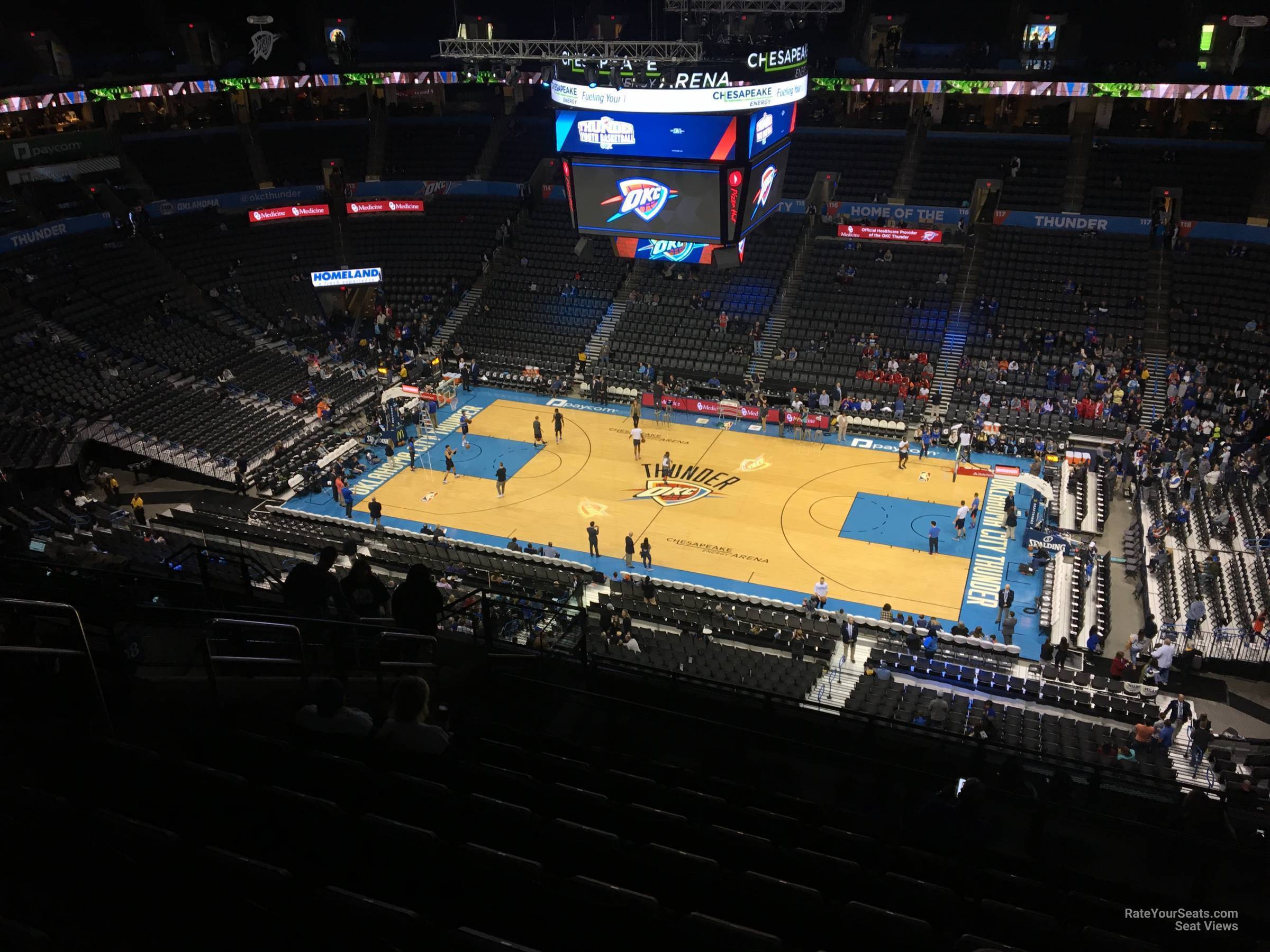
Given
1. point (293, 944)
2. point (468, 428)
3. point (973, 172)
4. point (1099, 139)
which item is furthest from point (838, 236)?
point (293, 944)

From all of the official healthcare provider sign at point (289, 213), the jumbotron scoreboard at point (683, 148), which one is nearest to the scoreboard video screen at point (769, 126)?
the jumbotron scoreboard at point (683, 148)

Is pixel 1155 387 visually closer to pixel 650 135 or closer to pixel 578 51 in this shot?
pixel 650 135

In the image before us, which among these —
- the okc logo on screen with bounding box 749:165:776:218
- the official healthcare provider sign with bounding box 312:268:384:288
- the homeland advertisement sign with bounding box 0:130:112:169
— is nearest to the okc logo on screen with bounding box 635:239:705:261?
the okc logo on screen with bounding box 749:165:776:218

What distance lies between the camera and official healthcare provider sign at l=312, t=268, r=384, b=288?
42.9m

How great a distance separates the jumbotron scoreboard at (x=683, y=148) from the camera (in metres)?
27.0

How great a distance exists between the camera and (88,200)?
146ft

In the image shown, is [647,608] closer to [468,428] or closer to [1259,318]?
[468,428]

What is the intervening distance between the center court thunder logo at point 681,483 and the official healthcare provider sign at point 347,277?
60.0 ft

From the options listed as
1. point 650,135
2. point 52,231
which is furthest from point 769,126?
point 52,231

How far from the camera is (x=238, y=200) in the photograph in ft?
157

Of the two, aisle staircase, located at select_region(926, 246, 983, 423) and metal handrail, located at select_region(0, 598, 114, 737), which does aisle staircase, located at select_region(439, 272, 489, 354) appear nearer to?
aisle staircase, located at select_region(926, 246, 983, 423)

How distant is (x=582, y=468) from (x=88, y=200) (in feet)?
95.1

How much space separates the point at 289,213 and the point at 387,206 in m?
4.93

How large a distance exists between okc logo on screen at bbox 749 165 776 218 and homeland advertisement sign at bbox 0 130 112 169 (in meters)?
35.4
